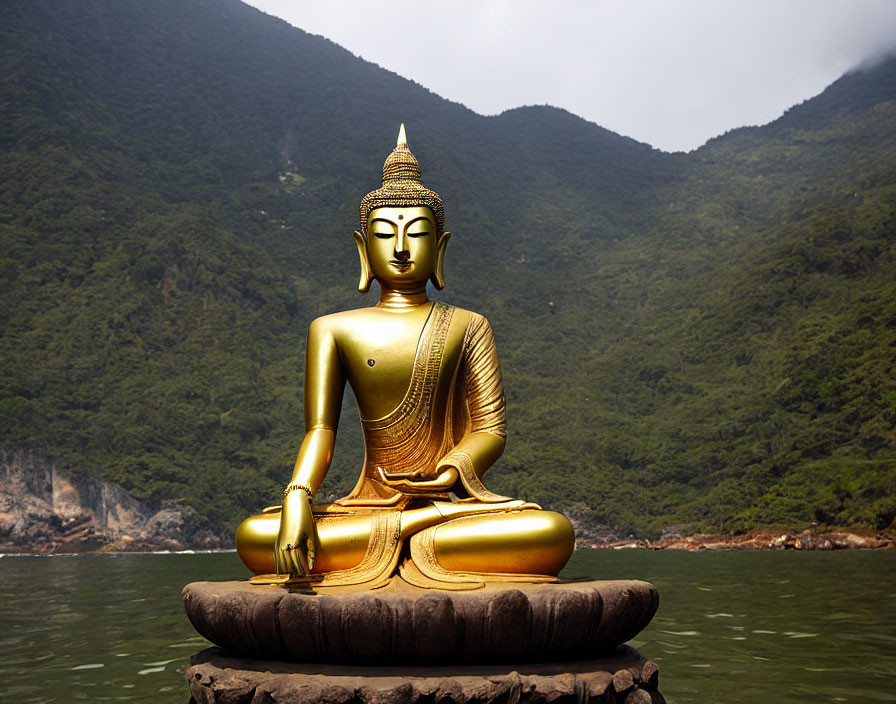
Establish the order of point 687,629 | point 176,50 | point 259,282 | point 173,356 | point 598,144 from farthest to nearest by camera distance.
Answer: point 598,144
point 176,50
point 259,282
point 173,356
point 687,629

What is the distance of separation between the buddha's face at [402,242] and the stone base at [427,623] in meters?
2.28

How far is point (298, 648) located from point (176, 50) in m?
92.6

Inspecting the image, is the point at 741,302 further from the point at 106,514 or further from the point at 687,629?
the point at 687,629

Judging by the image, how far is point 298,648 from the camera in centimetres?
431

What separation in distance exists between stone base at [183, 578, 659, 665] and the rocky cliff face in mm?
38613

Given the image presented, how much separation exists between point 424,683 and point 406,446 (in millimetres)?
2047

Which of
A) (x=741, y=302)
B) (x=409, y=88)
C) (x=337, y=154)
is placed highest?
(x=409, y=88)

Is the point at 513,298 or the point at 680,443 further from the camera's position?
the point at 513,298

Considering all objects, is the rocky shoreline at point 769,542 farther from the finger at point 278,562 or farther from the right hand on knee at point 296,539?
the finger at point 278,562

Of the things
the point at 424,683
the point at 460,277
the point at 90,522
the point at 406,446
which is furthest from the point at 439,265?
the point at 460,277

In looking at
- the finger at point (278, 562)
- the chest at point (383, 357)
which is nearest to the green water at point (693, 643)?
the finger at point (278, 562)

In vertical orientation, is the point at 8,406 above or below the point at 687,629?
above

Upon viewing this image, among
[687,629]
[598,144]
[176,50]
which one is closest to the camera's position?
[687,629]

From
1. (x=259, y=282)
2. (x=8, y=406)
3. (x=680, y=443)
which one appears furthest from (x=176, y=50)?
(x=680, y=443)
